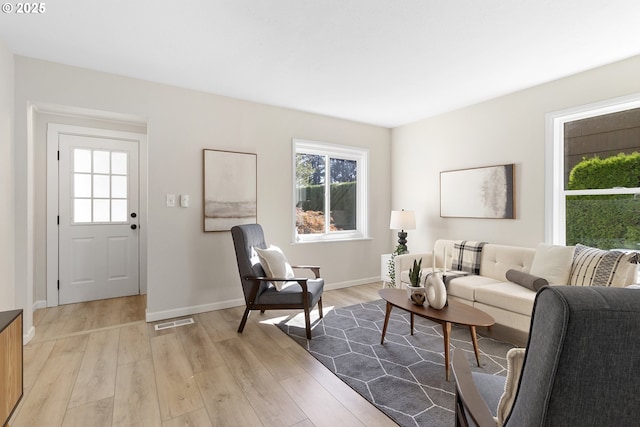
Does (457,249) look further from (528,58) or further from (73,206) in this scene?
(73,206)

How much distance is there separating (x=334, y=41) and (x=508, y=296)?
8.35ft

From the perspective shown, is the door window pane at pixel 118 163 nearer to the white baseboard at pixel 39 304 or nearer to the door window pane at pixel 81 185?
the door window pane at pixel 81 185

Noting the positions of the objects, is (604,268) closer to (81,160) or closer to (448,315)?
(448,315)

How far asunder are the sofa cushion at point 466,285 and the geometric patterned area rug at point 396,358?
0.33 metres

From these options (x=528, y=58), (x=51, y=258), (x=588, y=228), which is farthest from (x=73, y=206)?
(x=588, y=228)

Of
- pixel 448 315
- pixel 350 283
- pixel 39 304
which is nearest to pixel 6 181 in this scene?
pixel 39 304

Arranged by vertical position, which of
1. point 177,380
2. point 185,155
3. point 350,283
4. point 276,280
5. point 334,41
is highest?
point 334,41

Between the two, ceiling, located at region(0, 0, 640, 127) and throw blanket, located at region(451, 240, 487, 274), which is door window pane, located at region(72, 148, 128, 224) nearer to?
ceiling, located at region(0, 0, 640, 127)

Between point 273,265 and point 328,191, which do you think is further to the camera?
point 328,191

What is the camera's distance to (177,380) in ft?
6.74

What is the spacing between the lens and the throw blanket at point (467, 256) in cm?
342

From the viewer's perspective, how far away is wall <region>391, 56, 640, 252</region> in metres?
2.88

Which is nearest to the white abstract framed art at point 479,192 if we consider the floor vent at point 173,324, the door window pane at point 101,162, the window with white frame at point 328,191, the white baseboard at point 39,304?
the window with white frame at point 328,191

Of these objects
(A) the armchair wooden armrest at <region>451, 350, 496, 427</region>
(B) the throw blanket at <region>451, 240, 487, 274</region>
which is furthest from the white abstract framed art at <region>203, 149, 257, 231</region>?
(A) the armchair wooden armrest at <region>451, 350, 496, 427</region>
